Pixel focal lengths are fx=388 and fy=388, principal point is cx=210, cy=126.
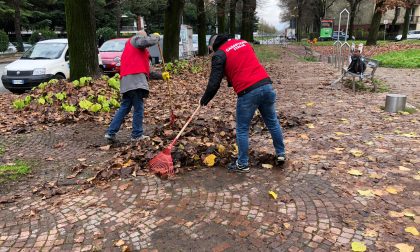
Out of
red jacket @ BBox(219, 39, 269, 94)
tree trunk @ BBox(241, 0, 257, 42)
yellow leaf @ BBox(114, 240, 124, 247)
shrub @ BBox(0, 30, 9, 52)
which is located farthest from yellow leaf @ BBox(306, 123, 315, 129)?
shrub @ BBox(0, 30, 9, 52)

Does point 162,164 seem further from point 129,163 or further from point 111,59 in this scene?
point 111,59

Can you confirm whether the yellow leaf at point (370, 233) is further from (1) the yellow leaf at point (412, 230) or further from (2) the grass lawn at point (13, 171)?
(2) the grass lawn at point (13, 171)

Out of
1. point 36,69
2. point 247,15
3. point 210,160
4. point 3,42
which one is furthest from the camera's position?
point 3,42

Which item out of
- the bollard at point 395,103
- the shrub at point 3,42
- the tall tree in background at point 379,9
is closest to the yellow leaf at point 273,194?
the bollard at point 395,103

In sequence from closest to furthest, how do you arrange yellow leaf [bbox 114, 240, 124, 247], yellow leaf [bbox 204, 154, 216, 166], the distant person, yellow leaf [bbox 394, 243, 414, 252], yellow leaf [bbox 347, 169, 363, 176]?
yellow leaf [bbox 394, 243, 414, 252]
yellow leaf [bbox 114, 240, 124, 247]
yellow leaf [bbox 347, 169, 363, 176]
yellow leaf [bbox 204, 154, 216, 166]
the distant person

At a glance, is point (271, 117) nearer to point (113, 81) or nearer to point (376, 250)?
point (376, 250)

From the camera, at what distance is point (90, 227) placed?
3.70m

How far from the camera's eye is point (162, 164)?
4.86 m

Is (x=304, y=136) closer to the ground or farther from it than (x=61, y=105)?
closer to the ground

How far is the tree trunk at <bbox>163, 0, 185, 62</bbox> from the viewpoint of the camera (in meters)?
15.6

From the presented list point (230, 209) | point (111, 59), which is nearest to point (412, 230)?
point (230, 209)

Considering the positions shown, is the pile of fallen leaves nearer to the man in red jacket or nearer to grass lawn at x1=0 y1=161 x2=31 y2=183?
grass lawn at x1=0 y1=161 x2=31 y2=183

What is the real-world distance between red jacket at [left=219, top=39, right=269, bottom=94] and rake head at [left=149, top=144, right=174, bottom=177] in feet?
3.99

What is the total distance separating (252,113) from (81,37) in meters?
7.00
